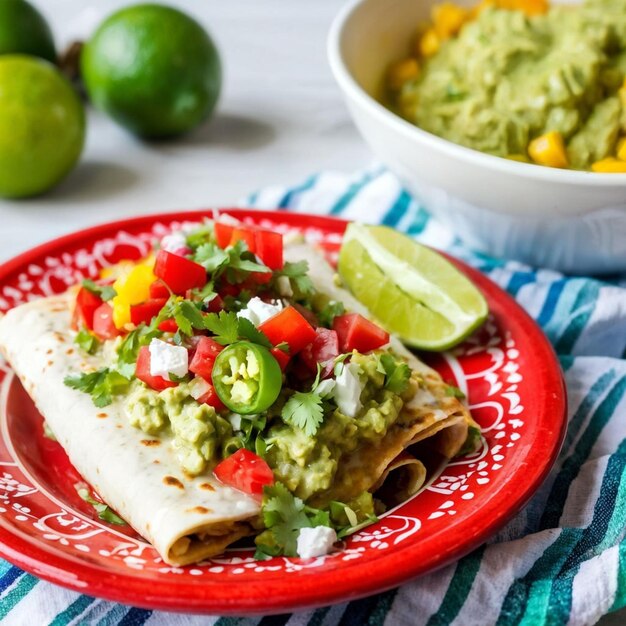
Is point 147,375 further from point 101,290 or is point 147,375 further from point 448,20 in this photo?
point 448,20

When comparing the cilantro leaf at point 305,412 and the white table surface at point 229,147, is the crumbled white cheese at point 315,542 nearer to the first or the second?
the cilantro leaf at point 305,412

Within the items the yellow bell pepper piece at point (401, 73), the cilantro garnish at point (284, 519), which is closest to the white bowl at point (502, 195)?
the yellow bell pepper piece at point (401, 73)

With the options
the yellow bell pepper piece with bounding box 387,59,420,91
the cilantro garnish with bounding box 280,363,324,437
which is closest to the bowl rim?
the yellow bell pepper piece with bounding box 387,59,420,91

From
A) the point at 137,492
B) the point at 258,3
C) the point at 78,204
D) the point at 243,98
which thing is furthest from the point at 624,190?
the point at 258,3

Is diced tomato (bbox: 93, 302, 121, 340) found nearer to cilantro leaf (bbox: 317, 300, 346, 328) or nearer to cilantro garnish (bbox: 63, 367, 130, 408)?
cilantro garnish (bbox: 63, 367, 130, 408)

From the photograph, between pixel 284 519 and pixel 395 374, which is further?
pixel 395 374

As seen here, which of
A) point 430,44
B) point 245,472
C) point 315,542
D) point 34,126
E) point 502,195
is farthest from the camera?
point 430,44

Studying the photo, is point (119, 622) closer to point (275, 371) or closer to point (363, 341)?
point (275, 371)

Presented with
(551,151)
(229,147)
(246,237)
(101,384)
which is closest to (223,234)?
(246,237)
